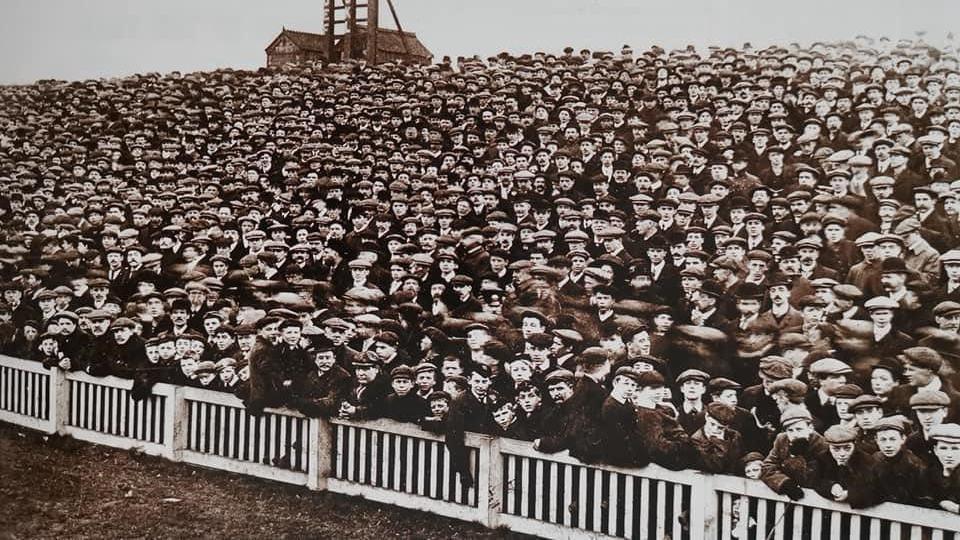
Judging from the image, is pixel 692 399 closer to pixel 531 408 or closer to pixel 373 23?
pixel 531 408

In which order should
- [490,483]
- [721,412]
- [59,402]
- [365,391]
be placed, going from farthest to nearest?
[59,402] < [365,391] < [490,483] < [721,412]

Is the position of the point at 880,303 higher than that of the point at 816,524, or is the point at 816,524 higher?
the point at 880,303

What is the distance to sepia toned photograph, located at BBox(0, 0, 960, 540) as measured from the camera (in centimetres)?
228

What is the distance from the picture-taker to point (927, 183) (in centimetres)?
226

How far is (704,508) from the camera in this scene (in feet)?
7.60

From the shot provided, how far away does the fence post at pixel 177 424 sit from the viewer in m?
3.05

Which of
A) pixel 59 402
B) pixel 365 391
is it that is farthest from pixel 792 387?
pixel 59 402

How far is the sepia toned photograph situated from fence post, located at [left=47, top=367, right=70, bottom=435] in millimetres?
13

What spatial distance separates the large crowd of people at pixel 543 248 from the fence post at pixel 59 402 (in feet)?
0.23

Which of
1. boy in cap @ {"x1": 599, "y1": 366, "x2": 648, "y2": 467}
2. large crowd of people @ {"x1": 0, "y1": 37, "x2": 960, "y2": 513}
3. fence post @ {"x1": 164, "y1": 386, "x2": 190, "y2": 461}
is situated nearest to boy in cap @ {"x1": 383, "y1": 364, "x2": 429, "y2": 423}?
large crowd of people @ {"x1": 0, "y1": 37, "x2": 960, "y2": 513}

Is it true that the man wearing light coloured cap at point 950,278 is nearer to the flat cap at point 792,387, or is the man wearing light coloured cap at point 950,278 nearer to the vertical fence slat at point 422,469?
the flat cap at point 792,387

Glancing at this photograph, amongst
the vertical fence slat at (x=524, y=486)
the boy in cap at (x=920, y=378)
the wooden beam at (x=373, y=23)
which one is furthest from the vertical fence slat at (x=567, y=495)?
the wooden beam at (x=373, y=23)

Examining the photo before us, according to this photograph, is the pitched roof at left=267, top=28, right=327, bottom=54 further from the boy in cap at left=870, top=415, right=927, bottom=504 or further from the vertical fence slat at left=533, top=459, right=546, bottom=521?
the boy in cap at left=870, top=415, right=927, bottom=504

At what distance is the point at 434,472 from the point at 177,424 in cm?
105
